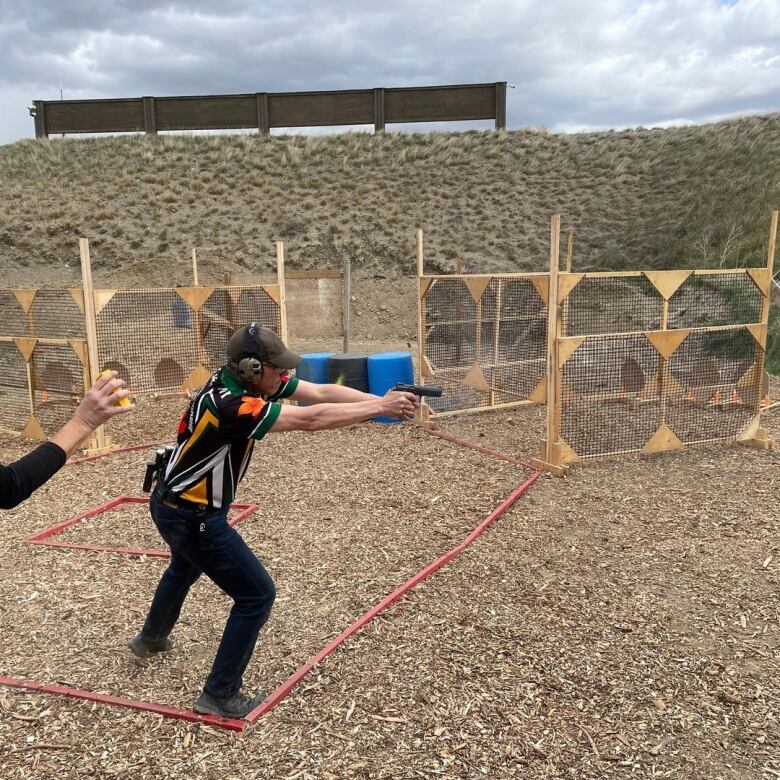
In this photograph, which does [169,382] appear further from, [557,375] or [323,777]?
[323,777]

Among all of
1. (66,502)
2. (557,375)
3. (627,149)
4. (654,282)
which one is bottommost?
(66,502)

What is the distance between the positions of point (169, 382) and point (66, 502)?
4303 millimetres

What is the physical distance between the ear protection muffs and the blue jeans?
633mm

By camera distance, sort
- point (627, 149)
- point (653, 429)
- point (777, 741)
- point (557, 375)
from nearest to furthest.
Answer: point (777, 741) < point (557, 375) < point (653, 429) < point (627, 149)

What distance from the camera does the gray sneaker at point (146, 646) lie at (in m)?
3.73

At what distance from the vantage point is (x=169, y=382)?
421 inches

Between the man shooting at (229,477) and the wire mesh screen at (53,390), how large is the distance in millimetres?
6098

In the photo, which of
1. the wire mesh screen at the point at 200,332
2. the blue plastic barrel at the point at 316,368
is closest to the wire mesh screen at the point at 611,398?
the blue plastic barrel at the point at 316,368

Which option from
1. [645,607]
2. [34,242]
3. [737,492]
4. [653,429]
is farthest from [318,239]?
[645,607]

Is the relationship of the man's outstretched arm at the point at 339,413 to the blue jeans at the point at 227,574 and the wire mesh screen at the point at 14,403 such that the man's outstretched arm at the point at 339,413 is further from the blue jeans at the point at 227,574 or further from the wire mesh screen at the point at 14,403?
the wire mesh screen at the point at 14,403

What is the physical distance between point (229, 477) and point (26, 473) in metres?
0.91

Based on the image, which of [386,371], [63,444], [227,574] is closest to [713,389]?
[386,371]

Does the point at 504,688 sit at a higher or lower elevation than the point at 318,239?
lower

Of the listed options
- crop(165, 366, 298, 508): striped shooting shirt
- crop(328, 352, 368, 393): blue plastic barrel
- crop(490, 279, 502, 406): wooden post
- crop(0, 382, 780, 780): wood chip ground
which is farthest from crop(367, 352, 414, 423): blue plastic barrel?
crop(165, 366, 298, 508): striped shooting shirt
